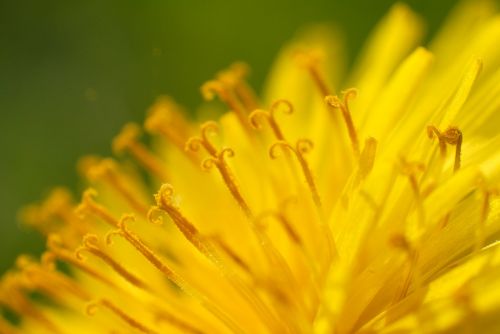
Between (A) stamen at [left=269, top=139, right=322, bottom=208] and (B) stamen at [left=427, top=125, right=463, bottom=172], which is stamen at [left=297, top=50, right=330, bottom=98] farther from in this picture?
(B) stamen at [left=427, top=125, right=463, bottom=172]

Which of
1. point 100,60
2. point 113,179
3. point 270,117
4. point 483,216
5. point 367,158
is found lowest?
point 483,216

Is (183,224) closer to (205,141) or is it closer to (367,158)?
(205,141)

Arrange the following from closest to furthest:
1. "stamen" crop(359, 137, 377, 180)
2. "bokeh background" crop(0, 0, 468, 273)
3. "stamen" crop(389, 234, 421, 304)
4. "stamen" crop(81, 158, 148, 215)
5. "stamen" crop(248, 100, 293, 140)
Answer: "stamen" crop(389, 234, 421, 304) → "stamen" crop(359, 137, 377, 180) → "stamen" crop(248, 100, 293, 140) → "stamen" crop(81, 158, 148, 215) → "bokeh background" crop(0, 0, 468, 273)

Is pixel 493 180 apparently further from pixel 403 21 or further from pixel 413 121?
pixel 403 21

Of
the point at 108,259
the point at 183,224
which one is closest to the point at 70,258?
the point at 108,259

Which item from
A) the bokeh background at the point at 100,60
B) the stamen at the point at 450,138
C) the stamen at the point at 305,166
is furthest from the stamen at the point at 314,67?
the bokeh background at the point at 100,60

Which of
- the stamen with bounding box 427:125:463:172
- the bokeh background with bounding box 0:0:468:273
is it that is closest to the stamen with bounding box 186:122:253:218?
the stamen with bounding box 427:125:463:172
